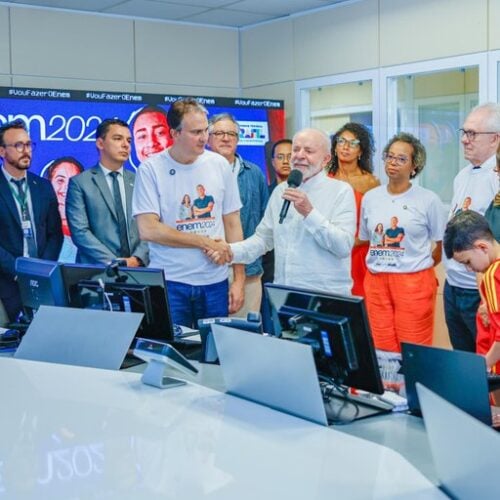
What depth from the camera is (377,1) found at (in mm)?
6160

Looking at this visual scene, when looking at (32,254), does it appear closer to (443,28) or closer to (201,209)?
(201,209)

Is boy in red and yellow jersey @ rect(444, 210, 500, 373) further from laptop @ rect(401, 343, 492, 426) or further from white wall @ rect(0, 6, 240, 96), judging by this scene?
white wall @ rect(0, 6, 240, 96)

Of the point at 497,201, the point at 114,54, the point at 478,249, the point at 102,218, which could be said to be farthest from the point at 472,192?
the point at 114,54

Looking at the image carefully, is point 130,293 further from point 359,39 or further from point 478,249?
point 359,39

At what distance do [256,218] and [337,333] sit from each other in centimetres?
321

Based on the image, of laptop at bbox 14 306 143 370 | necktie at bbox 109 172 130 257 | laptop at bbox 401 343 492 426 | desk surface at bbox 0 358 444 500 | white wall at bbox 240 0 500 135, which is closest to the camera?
desk surface at bbox 0 358 444 500

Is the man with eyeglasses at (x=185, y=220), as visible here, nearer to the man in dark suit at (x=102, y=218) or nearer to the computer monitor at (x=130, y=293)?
the computer monitor at (x=130, y=293)

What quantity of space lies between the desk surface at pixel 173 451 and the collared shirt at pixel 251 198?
286 cm

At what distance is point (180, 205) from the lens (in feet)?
14.0

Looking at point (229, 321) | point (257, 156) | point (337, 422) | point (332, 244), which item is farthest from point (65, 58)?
point (337, 422)

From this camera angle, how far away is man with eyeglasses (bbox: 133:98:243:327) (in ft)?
13.8

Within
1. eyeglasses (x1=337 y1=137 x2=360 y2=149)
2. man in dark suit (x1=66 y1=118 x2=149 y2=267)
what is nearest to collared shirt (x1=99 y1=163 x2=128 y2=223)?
man in dark suit (x1=66 y1=118 x2=149 y2=267)

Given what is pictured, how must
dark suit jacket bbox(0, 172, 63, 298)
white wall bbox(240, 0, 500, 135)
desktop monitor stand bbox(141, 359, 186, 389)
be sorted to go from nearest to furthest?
desktop monitor stand bbox(141, 359, 186, 389)
dark suit jacket bbox(0, 172, 63, 298)
white wall bbox(240, 0, 500, 135)

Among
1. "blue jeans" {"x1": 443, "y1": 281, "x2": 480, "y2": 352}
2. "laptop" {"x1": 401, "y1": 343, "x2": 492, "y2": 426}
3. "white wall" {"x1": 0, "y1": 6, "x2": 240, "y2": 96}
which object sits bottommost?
"blue jeans" {"x1": 443, "y1": 281, "x2": 480, "y2": 352}
